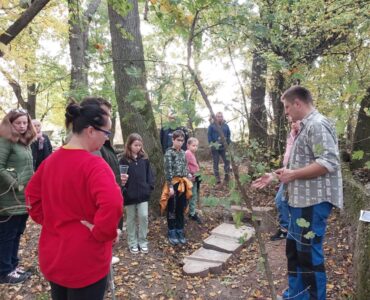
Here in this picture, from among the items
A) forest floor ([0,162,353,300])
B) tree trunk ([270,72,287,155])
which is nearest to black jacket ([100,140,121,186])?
forest floor ([0,162,353,300])

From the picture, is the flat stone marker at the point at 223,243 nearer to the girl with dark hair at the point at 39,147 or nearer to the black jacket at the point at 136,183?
the black jacket at the point at 136,183

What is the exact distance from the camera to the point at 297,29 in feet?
21.2

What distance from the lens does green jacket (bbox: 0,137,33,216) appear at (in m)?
3.63

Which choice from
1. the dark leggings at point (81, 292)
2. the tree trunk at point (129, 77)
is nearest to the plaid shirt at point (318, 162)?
the dark leggings at point (81, 292)

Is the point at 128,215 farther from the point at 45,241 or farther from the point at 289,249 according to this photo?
the point at 45,241

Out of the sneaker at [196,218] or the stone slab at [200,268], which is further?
the sneaker at [196,218]

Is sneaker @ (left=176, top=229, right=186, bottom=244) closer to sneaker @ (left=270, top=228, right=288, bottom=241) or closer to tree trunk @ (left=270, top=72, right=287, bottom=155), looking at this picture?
sneaker @ (left=270, top=228, right=288, bottom=241)

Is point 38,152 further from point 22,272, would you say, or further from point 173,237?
point 173,237

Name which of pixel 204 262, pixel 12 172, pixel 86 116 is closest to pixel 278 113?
pixel 204 262

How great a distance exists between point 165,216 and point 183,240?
71 cm

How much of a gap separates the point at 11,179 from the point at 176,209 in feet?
8.52

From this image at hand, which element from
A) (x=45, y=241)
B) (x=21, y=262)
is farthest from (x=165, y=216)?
(x=45, y=241)

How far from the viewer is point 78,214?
2.00 meters

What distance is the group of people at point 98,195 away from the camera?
6.52 feet
